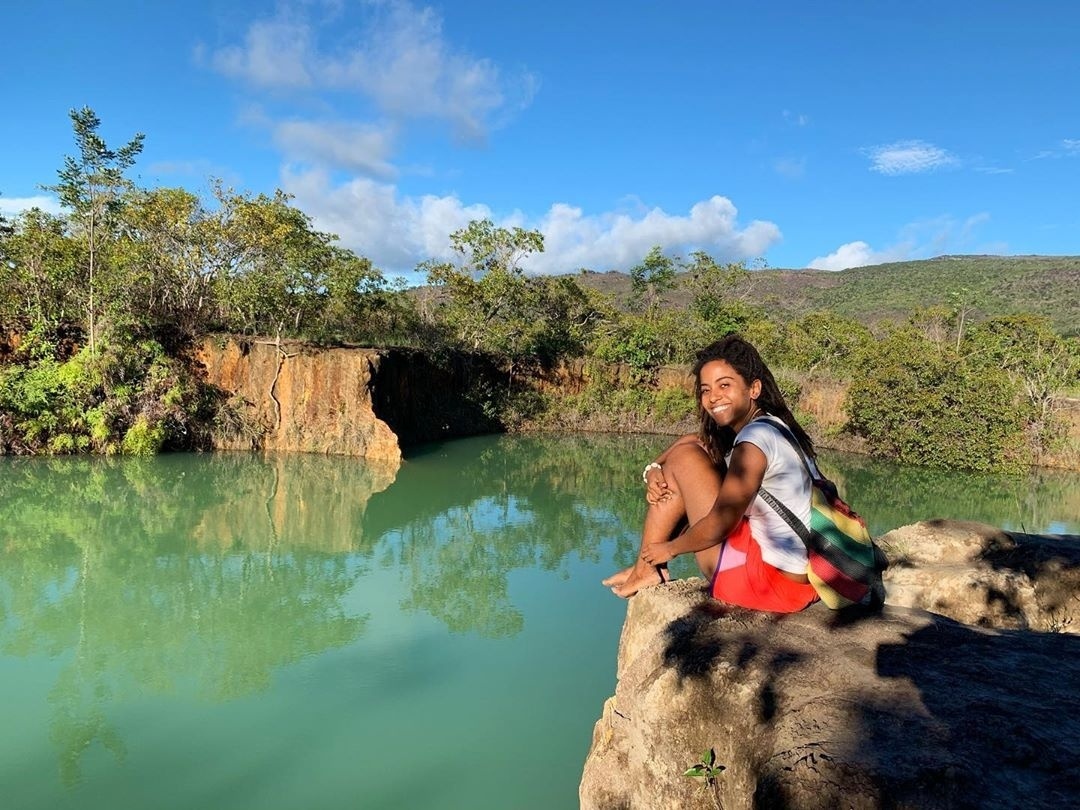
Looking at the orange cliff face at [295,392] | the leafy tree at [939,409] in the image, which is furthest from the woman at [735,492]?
the leafy tree at [939,409]

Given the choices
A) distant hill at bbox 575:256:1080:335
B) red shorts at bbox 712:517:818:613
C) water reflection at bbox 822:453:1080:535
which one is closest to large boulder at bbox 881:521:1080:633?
red shorts at bbox 712:517:818:613

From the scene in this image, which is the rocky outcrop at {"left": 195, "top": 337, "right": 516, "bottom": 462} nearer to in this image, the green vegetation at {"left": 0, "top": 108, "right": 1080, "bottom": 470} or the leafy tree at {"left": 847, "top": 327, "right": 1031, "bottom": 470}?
the green vegetation at {"left": 0, "top": 108, "right": 1080, "bottom": 470}

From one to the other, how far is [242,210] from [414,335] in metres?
6.77

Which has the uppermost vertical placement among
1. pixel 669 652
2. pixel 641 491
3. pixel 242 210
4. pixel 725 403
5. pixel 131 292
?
pixel 242 210

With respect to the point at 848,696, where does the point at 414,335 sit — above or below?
above

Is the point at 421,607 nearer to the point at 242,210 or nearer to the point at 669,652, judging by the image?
the point at 669,652

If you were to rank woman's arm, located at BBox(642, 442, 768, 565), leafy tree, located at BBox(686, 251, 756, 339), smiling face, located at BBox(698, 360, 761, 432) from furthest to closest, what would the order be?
leafy tree, located at BBox(686, 251, 756, 339) < smiling face, located at BBox(698, 360, 761, 432) < woman's arm, located at BBox(642, 442, 768, 565)

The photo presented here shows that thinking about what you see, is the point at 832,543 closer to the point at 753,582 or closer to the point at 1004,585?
the point at 753,582

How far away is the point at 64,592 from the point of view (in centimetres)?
605

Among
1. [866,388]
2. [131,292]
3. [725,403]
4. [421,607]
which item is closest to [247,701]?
[421,607]

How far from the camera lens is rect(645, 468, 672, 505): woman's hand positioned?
282 cm

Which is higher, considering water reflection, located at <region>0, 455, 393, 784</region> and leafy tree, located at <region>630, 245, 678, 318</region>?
leafy tree, located at <region>630, 245, 678, 318</region>

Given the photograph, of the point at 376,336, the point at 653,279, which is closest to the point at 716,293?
the point at 653,279

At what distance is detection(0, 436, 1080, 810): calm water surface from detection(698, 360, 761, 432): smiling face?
2.19 m
